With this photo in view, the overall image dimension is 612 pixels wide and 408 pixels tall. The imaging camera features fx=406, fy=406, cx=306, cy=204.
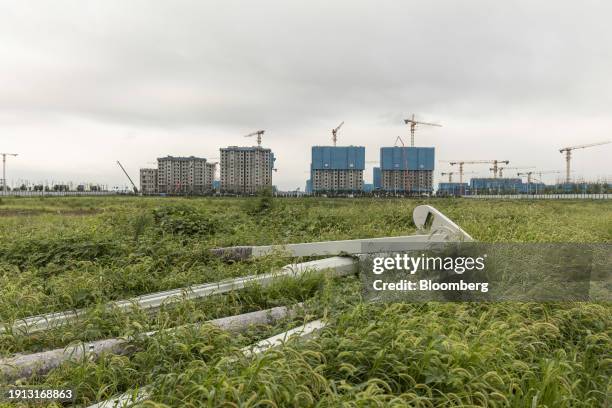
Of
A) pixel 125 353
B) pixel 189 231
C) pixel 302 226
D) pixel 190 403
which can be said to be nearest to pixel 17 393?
pixel 125 353

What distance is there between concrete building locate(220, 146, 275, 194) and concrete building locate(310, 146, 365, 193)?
410 inches

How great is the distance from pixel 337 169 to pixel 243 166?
19.6m

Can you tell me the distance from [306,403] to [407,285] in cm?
270

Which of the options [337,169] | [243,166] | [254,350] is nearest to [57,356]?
[254,350]

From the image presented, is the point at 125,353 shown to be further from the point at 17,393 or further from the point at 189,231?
the point at 189,231

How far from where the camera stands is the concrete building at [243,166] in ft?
272

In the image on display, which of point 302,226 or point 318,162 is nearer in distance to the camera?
point 302,226

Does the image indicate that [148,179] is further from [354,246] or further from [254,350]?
[254,350]

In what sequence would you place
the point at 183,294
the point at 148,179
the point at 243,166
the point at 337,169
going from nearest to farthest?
the point at 183,294 < the point at 337,169 < the point at 243,166 < the point at 148,179

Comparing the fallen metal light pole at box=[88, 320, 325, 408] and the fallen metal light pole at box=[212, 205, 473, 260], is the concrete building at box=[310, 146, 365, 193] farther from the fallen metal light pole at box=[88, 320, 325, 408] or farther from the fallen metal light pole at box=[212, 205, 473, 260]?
the fallen metal light pole at box=[88, 320, 325, 408]

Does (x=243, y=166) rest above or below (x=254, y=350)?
above

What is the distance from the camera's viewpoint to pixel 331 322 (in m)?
3.46

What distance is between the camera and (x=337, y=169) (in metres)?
79.2

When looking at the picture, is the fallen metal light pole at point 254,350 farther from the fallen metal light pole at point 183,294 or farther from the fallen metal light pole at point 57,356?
the fallen metal light pole at point 183,294
